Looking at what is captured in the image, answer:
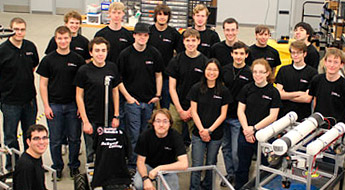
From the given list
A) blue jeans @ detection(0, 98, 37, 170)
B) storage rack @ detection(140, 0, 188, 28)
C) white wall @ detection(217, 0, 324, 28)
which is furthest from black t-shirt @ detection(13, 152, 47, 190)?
white wall @ detection(217, 0, 324, 28)

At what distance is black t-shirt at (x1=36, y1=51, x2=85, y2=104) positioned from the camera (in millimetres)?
5242

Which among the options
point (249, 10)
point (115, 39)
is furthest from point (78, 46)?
point (249, 10)

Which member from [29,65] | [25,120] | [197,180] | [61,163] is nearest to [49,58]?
[29,65]

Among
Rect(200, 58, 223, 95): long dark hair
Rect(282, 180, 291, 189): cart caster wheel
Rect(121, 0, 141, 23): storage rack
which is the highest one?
Rect(121, 0, 141, 23): storage rack

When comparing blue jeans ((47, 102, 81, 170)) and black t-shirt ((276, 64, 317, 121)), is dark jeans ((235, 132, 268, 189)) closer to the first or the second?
black t-shirt ((276, 64, 317, 121))

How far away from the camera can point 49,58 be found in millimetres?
5258

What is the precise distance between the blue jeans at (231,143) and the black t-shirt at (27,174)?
208 cm

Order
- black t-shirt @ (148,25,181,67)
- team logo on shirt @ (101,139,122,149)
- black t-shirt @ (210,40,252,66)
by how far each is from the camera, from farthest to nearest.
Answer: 1. black t-shirt @ (148,25,181,67)
2. black t-shirt @ (210,40,252,66)
3. team logo on shirt @ (101,139,122,149)

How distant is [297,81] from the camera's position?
17.8 ft

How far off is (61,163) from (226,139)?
1.84 m

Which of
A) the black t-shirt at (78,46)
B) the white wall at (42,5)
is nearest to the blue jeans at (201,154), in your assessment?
the black t-shirt at (78,46)

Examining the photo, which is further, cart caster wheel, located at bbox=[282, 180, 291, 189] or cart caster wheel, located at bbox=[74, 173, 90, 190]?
cart caster wheel, located at bbox=[74, 173, 90, 190]

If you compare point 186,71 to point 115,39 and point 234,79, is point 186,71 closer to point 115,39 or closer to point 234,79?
point 234,79

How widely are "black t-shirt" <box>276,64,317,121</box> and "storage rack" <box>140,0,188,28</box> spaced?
11.9 ft
